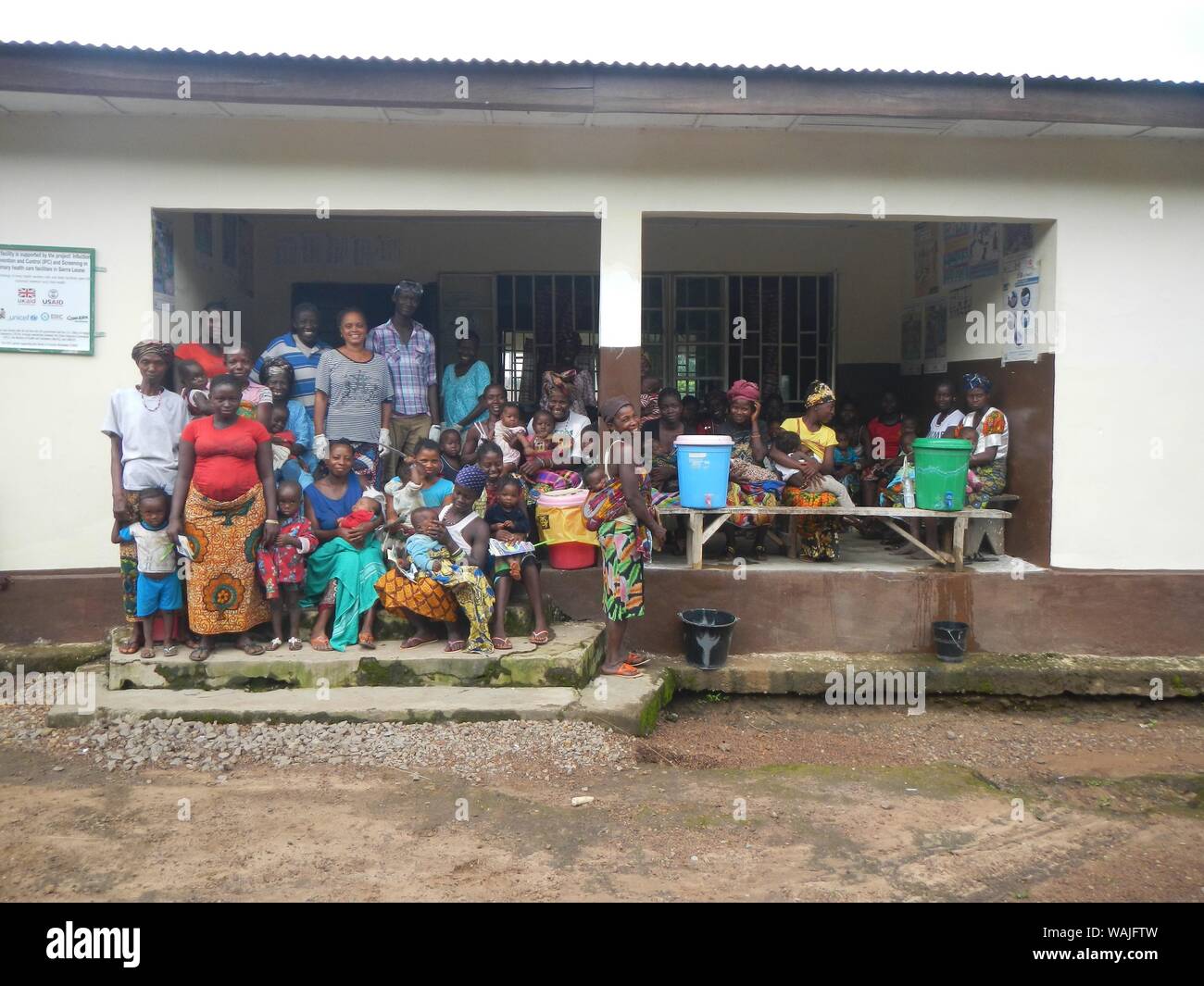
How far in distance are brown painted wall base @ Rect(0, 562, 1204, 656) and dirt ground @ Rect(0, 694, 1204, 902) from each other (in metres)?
0.97

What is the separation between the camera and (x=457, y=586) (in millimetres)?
5656

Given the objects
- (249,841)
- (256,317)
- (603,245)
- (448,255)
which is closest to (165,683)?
(249,841)

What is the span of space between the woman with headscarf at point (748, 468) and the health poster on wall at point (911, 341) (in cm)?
220

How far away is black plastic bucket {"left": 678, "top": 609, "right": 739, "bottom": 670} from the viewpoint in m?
6.07

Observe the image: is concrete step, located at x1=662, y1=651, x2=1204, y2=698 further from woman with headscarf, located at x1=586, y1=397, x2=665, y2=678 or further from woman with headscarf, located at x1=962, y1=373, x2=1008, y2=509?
woman with headscarf, located at x1=962, y1=373, x2=1008, y2=509

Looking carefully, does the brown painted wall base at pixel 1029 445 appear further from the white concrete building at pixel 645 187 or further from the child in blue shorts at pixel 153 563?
the child in blue shorts at pixel 153 563

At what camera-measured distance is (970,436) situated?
6.91m

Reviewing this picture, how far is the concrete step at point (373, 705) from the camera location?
519cm

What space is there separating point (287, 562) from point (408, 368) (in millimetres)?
1700

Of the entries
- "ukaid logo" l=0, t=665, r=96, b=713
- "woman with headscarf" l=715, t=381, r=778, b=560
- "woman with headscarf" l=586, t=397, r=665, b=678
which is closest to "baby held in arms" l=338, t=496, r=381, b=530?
"woman with headscarf" l=586, t=397, r=665, b=678

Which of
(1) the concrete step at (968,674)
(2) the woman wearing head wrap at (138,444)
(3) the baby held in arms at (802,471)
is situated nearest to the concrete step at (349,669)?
(2) the woman wearing head wrap at (138,444)

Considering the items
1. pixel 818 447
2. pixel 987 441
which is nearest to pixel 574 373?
pixel 818 447

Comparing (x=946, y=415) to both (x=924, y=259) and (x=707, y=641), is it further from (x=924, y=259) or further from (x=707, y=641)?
(x=707, y=641)
